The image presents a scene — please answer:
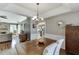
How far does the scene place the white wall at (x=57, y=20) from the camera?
1.46 meters

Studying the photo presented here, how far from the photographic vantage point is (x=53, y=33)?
155 cm

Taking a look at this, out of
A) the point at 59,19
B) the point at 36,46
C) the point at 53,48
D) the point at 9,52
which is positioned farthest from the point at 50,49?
the point at 9,52

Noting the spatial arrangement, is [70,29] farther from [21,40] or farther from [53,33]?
[21,40]

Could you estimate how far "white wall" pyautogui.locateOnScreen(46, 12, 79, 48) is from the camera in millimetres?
1456

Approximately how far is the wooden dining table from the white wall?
0.16 meters

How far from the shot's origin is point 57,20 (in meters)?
1.53

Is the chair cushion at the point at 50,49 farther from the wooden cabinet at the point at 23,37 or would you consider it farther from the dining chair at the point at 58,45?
the wooden cabinet at the point at 23,37

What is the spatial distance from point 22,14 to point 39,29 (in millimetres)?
366

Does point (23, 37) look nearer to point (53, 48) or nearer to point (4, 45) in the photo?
point (4, 45)

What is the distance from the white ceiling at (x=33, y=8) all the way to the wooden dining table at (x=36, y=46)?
426mm

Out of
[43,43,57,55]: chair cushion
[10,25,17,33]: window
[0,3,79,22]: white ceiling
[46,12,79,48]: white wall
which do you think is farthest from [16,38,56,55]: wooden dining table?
[0,3,79,22]: white ceiling

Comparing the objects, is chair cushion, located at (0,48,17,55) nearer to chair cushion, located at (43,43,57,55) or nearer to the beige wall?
chair cushion, located at (43,43,57,55)

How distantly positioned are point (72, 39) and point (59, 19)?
40 cm

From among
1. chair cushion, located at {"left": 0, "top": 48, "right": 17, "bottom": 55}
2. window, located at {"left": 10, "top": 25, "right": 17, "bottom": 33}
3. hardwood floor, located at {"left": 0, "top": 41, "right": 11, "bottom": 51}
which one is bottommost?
chair cushion, located at {"left": 0, "top": 48, "right": 17, "bottom": 55}
